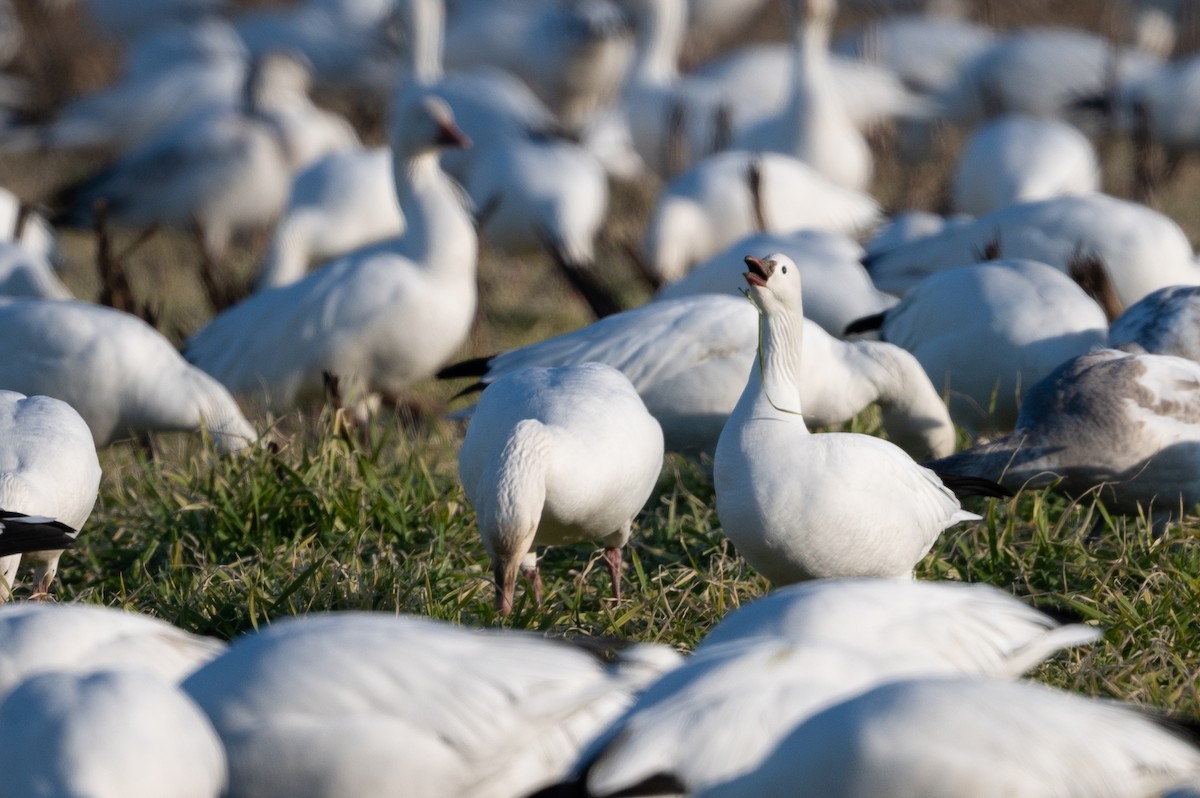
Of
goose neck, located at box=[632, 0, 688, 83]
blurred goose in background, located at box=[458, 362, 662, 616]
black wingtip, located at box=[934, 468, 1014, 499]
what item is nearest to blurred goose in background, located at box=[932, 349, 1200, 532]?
black wingtip, located at box=[934, 468, 1014, 499]

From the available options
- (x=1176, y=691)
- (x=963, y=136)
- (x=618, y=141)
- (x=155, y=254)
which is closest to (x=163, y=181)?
(x=155, y=254)

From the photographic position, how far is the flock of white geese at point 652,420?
2305 mm

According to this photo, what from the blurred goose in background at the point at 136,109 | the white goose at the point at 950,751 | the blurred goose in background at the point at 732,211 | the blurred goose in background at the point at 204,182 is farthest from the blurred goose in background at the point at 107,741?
the blurred goose in background at the point at 136,109

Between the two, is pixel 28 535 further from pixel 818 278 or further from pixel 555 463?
pixel 818 278

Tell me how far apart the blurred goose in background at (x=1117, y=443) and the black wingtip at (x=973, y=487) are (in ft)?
0.74

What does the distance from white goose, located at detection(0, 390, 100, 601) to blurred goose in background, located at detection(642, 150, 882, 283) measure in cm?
421

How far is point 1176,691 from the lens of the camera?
313 cm

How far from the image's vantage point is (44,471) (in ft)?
11.9

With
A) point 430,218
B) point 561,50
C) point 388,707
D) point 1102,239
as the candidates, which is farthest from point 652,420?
point 561,50

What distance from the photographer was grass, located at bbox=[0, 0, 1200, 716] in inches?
137

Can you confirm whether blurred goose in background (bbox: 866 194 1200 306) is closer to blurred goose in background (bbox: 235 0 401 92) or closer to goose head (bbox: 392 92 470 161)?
goose head (bbox: 392 92 470 161)

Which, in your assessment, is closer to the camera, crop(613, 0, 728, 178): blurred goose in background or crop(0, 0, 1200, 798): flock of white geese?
crop(0, 0, 1200, 798): flock of white geese

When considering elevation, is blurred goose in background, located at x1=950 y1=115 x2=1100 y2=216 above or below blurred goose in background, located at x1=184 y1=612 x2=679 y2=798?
below

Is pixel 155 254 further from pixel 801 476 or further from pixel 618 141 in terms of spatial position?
pixel 801 476
